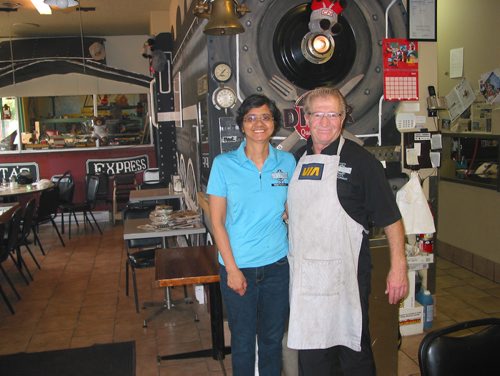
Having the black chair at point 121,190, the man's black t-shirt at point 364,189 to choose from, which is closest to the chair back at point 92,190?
the black chair at point 121,190

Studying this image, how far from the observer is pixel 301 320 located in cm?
212

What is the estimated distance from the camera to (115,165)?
874 cm

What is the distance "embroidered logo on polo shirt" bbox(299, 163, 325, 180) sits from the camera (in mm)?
2090

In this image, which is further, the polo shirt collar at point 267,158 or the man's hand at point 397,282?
the polo shirt collar at point 267,158

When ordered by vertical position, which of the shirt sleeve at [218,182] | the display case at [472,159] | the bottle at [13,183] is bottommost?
the bottle at [13,183]

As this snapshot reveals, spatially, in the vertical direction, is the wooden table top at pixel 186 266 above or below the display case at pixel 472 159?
below

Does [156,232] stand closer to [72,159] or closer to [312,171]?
[312,171]

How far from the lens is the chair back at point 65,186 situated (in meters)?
7.57

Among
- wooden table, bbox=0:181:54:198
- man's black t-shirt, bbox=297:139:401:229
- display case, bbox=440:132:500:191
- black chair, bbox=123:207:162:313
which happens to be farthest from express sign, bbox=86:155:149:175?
man's black t-shirt, bbox=297:139:401:229

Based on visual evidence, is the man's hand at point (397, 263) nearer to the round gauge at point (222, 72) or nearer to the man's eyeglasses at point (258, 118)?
the man's eyeglasses at point (258, 118)

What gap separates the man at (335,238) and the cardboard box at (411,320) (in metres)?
1.48

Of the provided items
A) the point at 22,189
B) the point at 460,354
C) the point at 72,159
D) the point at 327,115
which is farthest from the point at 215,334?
the point at 72,159

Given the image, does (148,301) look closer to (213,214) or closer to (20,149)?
(213,214)

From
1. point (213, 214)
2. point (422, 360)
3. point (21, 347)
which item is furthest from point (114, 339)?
point (422, 360)
